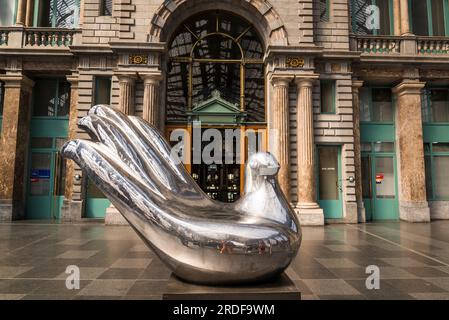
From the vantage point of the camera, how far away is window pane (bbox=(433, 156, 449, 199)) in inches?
603

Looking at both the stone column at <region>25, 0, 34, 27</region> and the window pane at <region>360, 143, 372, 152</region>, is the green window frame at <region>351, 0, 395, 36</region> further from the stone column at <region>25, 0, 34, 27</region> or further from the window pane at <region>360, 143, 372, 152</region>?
the stone column at <region>25, 0, 34, 27</region>

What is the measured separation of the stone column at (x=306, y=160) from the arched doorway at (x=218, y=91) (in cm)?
174

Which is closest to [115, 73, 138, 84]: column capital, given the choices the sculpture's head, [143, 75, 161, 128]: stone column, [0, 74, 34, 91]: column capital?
[143, 75, 161, 128]: stone column

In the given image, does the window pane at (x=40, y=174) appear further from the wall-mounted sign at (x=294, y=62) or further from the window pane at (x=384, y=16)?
the window pane at (x=384, y=16)

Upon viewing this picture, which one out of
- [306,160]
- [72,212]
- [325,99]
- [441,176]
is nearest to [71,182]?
[72,212]

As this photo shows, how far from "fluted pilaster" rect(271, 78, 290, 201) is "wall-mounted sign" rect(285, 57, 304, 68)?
642 mm

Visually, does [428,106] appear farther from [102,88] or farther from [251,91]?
[102,88]

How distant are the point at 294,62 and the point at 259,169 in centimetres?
1154

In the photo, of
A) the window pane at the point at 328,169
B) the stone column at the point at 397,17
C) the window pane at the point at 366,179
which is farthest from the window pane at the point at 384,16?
the window pane at the point at 328,169

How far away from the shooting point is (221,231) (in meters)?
2.58

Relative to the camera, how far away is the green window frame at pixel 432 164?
15.2 m

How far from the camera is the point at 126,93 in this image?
1305 centimetres
